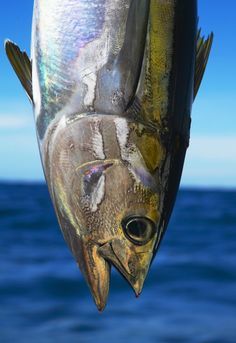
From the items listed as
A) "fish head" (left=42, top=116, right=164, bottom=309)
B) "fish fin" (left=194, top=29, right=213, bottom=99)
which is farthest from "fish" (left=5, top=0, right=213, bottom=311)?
"fish fin" (left=194, top=29, right=213, bottom=99)

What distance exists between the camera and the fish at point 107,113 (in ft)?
6.53

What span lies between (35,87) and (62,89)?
95mm

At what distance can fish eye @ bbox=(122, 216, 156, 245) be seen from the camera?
2.09 meters

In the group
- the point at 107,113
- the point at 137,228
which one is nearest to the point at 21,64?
the point at 107,113

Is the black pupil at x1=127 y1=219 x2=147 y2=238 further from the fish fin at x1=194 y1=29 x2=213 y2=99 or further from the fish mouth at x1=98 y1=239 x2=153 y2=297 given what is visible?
the fish fin at x1=194 y1=29 x2=213 y2=99

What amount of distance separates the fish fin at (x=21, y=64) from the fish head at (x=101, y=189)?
0.71 feet

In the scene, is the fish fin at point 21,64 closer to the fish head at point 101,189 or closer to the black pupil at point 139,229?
the fish head at point 101,189

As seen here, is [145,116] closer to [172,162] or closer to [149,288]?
[172,162]

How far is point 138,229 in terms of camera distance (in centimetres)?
213

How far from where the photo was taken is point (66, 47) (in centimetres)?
199

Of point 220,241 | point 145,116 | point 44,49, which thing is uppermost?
point 44,49

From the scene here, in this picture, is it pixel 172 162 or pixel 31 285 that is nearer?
pixel 172 162

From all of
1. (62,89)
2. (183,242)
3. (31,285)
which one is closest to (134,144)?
(62,89)

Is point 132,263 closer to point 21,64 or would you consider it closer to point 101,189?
point 101,189
